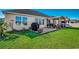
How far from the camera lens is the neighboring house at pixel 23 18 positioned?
3506mm

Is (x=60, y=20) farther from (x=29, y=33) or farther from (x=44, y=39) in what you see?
(x=29, y=33)

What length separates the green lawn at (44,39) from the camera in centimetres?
348

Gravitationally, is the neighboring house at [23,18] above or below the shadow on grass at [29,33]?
above

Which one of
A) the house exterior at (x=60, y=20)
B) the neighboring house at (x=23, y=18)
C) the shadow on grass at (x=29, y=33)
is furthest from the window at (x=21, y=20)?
the house exterior at (x=60, y=20)

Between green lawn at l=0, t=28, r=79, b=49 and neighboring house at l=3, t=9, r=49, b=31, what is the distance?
0.10 meters

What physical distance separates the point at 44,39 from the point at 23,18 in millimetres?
396

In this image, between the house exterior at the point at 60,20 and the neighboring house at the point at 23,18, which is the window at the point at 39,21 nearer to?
the neighboring house at the point at 23,18

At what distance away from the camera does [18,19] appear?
139 inches

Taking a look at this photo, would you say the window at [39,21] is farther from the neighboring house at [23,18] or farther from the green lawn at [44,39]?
the green lawn at [44,39]

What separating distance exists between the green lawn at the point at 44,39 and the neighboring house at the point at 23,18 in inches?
3.9

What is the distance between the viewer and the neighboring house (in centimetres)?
351

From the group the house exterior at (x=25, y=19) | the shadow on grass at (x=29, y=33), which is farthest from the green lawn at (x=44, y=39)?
the house exterior at (x=25, y=19)
